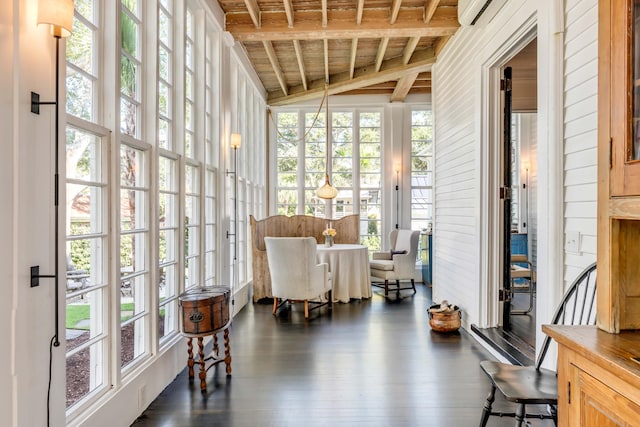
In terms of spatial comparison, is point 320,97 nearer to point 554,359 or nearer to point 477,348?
point 477,348

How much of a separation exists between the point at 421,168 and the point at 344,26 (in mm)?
3721

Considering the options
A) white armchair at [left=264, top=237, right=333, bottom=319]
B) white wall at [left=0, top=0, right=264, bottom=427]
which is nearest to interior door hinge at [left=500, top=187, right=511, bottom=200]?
white armchair at [left=264, top=237, right=333, bottom=319]

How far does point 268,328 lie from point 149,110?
2.61m

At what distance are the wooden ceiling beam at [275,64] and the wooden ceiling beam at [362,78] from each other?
0.25 meters

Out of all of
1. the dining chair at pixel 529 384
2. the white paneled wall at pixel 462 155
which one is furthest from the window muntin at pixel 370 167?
the dining chair at pixel 529 384

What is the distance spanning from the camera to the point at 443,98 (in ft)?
15.9

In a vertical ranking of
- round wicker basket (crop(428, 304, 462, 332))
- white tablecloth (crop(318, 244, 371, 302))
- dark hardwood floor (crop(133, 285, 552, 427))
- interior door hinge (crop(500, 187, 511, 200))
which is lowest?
dark hardwood floor (crop(133, 285, 552, 427))

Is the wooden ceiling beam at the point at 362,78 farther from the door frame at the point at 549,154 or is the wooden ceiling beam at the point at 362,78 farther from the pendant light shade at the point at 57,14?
the pendant light shade at the point at 57,14

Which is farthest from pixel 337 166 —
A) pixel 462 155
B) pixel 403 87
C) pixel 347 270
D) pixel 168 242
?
pixel 168 242

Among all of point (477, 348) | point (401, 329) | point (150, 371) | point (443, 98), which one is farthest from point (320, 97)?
point (150, 371)

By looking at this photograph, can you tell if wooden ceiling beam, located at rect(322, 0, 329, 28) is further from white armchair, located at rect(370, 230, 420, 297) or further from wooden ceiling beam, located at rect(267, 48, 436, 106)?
white armchair, located at rect(370, 230, 420, 297)

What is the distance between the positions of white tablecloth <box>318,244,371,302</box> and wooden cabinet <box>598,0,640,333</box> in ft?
13.5

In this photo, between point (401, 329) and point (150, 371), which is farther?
point (401, 329)

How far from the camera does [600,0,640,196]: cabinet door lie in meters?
1.12
